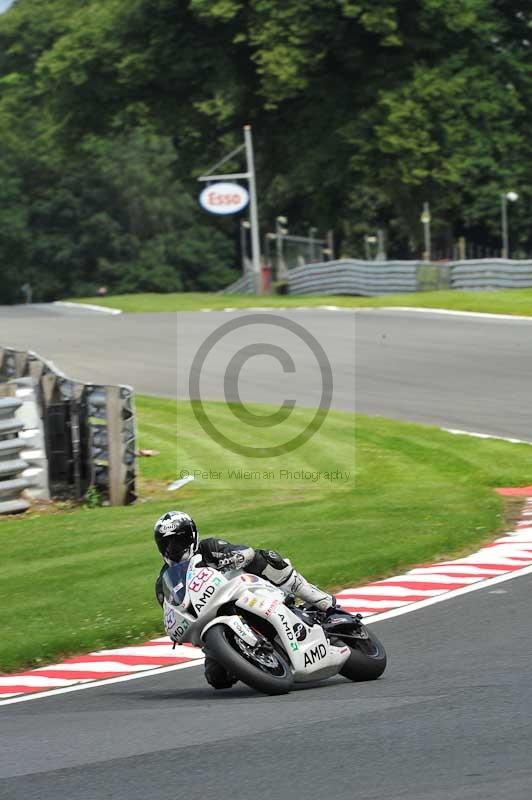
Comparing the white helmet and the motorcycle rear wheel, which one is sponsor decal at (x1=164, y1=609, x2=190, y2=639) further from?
the motorcycle rear wheel

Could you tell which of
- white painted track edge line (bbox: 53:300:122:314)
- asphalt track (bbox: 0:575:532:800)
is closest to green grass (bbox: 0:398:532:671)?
asphalt track (bbox: 0:575:532:800)

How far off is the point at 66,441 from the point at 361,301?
21429 mm

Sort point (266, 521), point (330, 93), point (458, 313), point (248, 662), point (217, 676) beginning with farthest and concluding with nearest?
1. point (330, 93)
2. point (458, 313)
3. point (266, 521)
4. point (217, 676)
5. point (248, 662)

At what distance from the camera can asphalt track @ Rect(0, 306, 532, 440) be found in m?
21.8

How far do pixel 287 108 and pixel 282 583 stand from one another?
44910 mm

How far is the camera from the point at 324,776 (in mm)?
6156

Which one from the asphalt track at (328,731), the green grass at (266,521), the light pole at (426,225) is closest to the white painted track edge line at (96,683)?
the asphalt track at (328,731)

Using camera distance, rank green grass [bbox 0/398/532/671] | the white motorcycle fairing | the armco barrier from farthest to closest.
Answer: the armco barrier, green grass [bbox 0/398/532/671], the white motorcycle fairing

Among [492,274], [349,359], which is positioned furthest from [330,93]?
[349,359]

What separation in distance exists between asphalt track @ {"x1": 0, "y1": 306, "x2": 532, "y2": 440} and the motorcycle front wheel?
11.6 meters

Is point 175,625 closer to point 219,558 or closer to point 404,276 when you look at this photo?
point 219,558

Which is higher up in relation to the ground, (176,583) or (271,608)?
(176,583)

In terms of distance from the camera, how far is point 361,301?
3709 cm

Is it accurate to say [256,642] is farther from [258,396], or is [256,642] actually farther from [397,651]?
[258,396]
